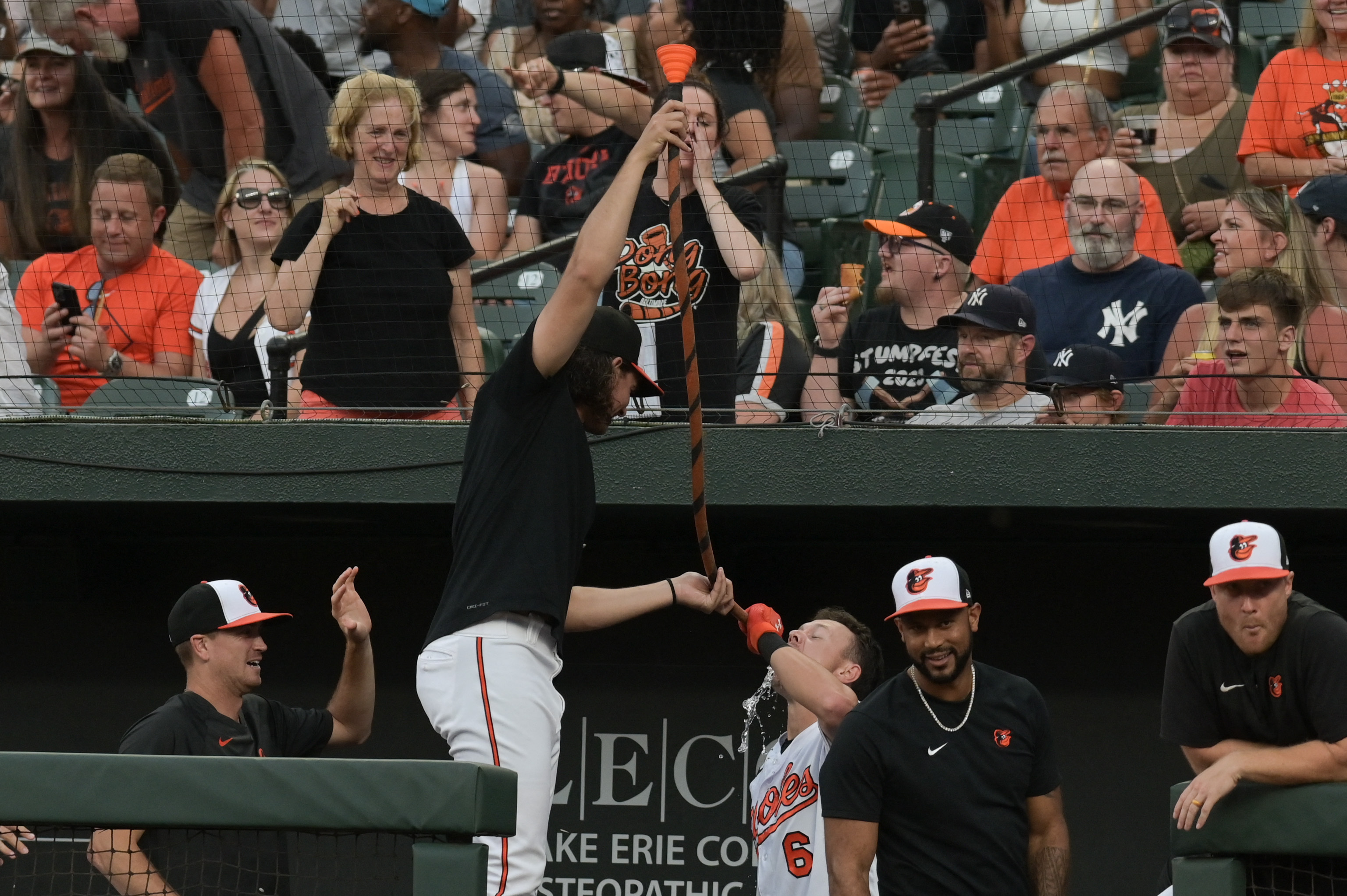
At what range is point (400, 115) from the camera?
5.77 meters

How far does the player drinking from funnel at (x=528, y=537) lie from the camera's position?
3.69 m

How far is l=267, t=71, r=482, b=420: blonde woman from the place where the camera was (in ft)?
18.9

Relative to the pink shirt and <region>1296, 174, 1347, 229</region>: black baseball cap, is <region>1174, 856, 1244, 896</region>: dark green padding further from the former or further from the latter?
<region>1296, 174, 1347, 229</region>: black baseball cap

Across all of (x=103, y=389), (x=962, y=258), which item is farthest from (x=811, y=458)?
(x=103, y=389)

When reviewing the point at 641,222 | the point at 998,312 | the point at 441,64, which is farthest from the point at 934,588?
the point at 441,64

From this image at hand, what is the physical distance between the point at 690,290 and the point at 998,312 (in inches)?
42.0

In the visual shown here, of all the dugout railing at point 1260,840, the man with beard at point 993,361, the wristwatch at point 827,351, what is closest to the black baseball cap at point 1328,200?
the man with beard at point 993,361

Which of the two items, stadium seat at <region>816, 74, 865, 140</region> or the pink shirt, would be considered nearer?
the pink shirt

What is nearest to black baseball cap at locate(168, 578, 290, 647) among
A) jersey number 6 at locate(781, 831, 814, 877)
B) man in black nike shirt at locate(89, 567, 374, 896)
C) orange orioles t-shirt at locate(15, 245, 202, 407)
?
man in black nike shirt at locate(89, 567, 374, 896)

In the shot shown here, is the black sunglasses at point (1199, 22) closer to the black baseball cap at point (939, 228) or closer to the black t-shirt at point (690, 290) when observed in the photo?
the black baseball cap at point (939, 228)

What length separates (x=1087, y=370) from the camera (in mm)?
5668

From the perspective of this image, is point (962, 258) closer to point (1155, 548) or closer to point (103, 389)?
point (1155, 548)

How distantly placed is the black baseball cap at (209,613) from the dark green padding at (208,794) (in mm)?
1479

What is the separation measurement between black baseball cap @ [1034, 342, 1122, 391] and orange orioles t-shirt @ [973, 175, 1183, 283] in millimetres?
607
